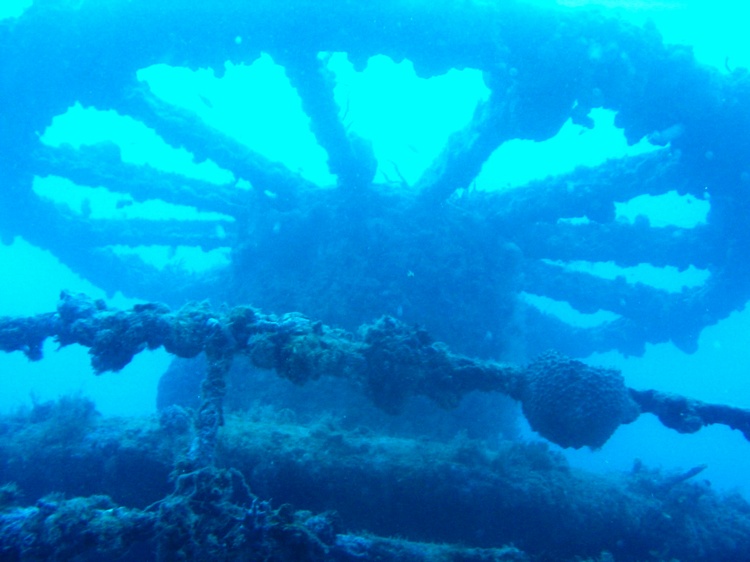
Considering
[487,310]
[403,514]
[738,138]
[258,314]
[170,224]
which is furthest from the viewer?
[170,224]

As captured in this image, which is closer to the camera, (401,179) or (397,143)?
(401,179)

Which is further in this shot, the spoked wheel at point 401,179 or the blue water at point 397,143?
the blue water at point 397,143

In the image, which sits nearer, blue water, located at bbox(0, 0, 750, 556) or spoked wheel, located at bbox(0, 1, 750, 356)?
spoked wheel, located at bbox(0, 1, 750, 356)

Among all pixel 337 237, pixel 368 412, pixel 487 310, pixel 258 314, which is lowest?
pixel 258 314

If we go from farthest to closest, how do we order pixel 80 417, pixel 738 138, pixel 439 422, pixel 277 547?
1. pixel 439 422
2. pixel 738 138
3. pixel 80 417
4. pixel 277 547

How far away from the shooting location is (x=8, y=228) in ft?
38.4

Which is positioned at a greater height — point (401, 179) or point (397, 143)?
point (397, 143)

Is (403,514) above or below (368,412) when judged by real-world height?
below

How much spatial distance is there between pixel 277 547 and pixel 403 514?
3102mm

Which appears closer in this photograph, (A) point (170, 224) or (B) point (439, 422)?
(B) point (439, 422)

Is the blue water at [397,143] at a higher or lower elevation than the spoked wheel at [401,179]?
higher

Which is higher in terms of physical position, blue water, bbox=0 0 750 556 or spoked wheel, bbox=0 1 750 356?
blue water, bbox=0 0 750 556

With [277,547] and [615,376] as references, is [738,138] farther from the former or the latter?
[277,547]

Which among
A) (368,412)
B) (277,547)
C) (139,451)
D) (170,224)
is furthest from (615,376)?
(170,224)
